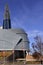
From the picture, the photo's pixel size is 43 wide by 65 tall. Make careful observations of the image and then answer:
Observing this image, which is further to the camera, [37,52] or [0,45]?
[0,45]

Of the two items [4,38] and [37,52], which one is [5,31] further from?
[37,52]

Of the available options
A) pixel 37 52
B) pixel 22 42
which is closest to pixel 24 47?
pixel 22 42

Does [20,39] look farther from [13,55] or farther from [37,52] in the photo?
[37,52]

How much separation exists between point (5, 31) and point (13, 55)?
17362 millimetres

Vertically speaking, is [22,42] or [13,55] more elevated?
[22,42]

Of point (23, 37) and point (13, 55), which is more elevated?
point (23, 37)

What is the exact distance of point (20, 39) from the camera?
111 meters

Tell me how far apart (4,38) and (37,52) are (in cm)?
4222

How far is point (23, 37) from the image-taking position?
4350 inches

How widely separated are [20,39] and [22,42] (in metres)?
2.46

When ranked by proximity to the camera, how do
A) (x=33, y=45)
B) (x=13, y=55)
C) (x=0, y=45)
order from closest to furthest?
(x=33, y=45), (x=13, y=55), (x=0, y=45)

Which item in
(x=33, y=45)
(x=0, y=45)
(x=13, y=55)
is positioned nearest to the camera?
(x=33, y=45)

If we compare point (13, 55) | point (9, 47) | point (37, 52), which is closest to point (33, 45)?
point (37, 52)

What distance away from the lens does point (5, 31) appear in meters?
111
